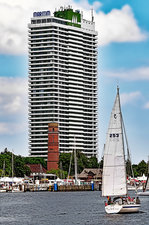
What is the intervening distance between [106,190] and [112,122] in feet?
30.6

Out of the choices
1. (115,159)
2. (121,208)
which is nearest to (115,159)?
(115,159)

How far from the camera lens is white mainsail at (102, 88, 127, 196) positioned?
8331 centimetres

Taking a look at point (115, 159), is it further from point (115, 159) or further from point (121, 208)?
point (121, 208)

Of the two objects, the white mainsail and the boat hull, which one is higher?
the white mainsail

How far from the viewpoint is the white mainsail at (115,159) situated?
83.3 meters

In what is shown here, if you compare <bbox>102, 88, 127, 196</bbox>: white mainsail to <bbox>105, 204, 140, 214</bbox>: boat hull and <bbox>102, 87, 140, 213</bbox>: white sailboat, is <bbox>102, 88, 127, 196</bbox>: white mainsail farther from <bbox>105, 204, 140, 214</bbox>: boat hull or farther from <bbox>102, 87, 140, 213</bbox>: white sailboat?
<bbox>105, 204, 140, 214</bbox>: boat hull

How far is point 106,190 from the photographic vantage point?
274 feet

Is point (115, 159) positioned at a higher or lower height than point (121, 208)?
higher

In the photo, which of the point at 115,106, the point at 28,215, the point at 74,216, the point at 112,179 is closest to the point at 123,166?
the point at 112,179

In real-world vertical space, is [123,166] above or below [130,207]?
above

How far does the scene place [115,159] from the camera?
3295 inches

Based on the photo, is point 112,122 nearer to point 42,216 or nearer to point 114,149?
point 114,149

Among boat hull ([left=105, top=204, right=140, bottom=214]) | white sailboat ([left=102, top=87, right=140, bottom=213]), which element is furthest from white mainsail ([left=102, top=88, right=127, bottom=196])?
boat hull ([left=105, top=204, right=140, bottom=214])

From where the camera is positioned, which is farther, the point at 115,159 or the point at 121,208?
the point at 121,208
